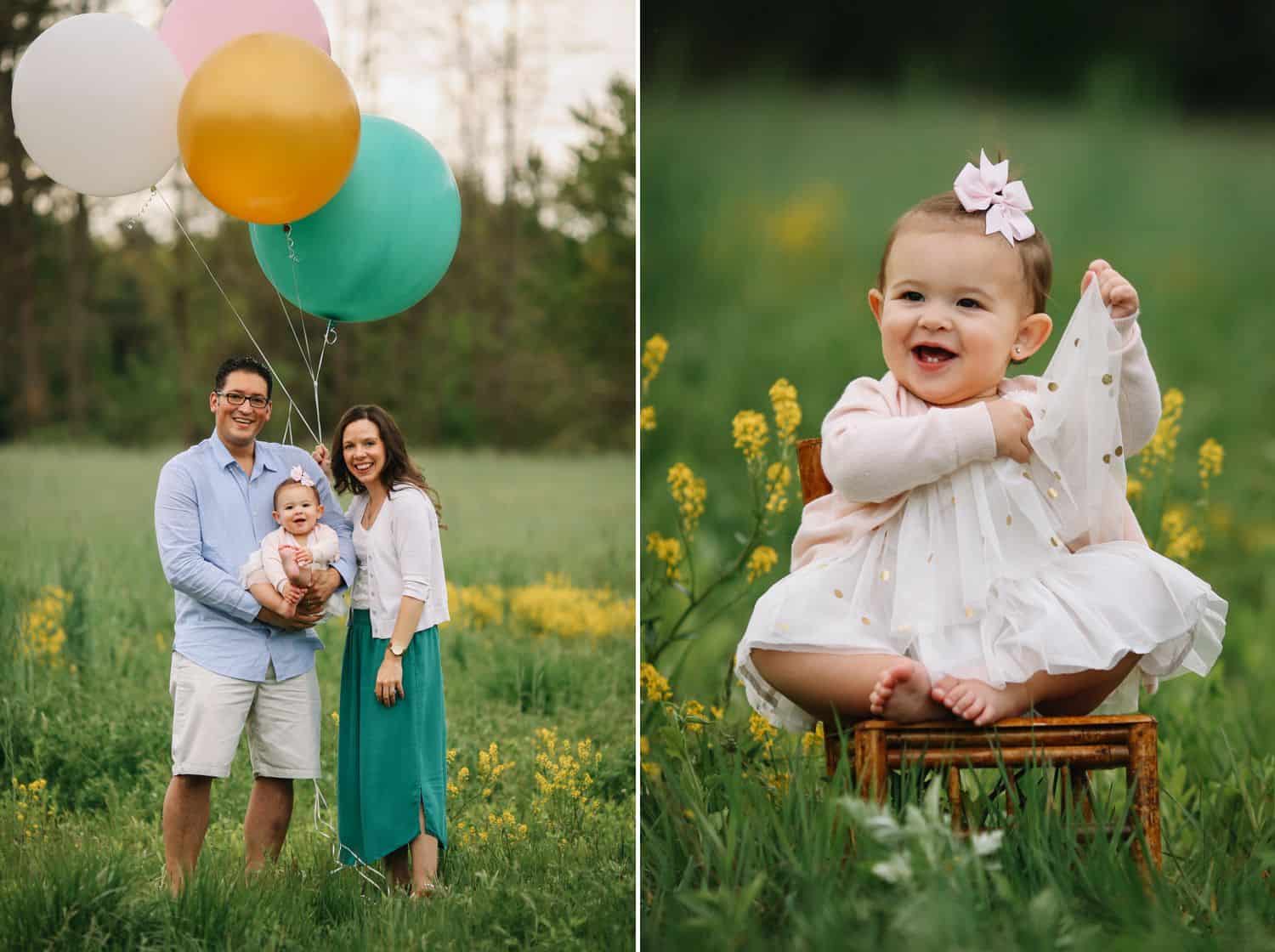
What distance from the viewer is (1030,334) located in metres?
2.64

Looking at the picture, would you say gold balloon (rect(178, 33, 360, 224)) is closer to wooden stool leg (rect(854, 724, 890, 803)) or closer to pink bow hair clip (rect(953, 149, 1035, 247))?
pink bow hair clip (rect(953, 149, 1035, 247))

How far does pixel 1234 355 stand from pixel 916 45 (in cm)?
237

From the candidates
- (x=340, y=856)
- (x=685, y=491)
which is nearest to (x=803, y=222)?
(x=685, y=491)

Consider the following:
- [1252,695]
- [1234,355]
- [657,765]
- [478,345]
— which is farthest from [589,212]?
[657,765]

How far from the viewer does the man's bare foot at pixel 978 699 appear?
2.44m

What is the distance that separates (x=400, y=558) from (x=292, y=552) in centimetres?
22

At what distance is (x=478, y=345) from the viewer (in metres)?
13.0

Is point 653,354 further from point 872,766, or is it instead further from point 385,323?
point 385,323

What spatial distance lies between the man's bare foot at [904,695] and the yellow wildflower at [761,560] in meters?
0.84

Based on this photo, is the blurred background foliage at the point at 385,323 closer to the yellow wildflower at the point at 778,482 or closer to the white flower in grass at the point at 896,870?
the yellow wildflower at the point at 778,482

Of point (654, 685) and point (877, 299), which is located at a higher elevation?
point (877, 299)

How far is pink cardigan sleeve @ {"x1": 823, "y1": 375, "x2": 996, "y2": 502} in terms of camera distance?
2.50 metres

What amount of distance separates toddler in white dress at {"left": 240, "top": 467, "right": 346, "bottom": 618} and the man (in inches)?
1.0

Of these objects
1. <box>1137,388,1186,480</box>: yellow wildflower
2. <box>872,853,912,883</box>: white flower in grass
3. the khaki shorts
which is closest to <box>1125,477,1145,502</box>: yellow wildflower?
<box>1137,388,1186,480</box>: yellow wildflower
